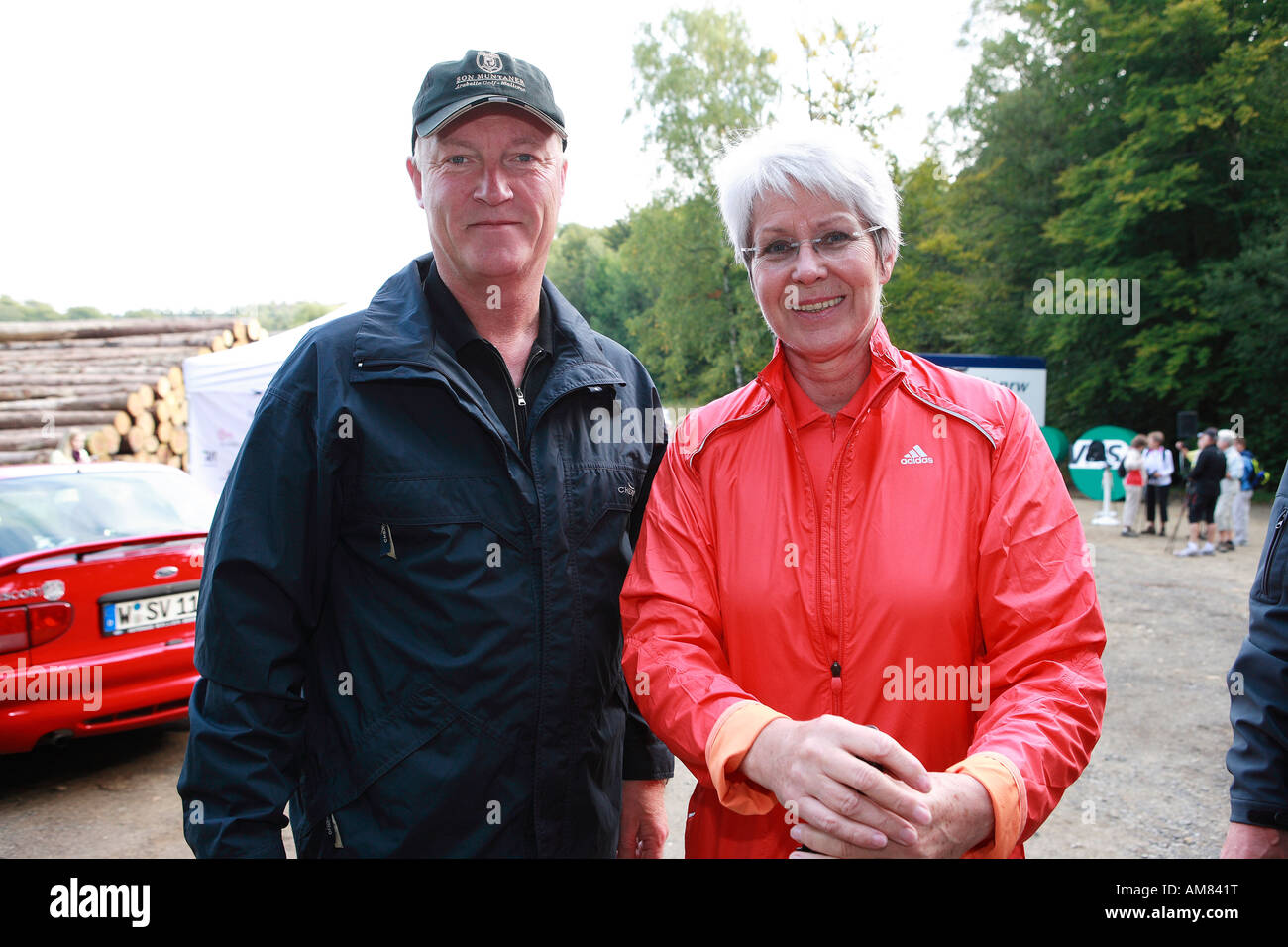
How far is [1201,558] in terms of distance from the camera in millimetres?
12375

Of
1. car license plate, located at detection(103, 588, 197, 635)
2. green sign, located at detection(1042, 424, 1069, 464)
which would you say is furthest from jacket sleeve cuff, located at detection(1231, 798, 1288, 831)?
green sign, located at detection(1042, 424, 1069, 464)

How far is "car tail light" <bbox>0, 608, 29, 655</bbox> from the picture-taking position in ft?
14.6

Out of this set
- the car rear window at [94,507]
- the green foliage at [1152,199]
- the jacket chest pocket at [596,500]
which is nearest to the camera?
the jacket chest pocket at [596,500]

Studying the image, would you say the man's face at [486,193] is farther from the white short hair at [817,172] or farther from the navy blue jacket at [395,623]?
the white short hair at [817,172]

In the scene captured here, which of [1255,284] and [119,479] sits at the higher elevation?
[1255,284]

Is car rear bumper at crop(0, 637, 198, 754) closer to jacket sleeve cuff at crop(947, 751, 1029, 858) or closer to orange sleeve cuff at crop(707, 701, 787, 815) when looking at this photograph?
orange sleeve cuff at crop(707, 701, 787, 815)

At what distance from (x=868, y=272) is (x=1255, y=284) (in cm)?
2351

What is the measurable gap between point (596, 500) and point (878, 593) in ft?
2.28

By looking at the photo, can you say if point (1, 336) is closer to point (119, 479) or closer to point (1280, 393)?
point (119, 479)

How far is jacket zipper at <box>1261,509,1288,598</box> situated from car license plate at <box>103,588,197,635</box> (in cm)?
475

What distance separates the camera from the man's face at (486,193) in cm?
208

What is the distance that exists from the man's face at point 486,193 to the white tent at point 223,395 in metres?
10.0

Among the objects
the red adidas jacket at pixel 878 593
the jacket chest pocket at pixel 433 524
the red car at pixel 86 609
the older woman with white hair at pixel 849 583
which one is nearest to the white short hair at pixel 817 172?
the older woman with white hair at pixel 849 583
